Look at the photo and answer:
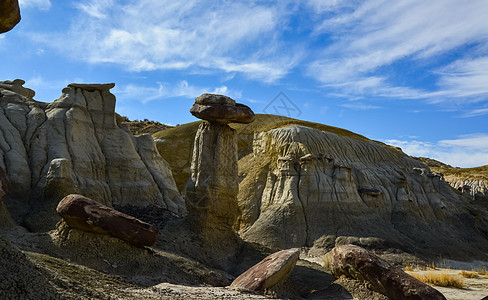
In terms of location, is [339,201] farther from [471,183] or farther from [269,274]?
[471,183]

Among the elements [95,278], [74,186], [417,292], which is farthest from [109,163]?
[417,292]

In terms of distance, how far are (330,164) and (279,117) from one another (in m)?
12.6

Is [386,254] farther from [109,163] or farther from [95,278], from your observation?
[95,278]

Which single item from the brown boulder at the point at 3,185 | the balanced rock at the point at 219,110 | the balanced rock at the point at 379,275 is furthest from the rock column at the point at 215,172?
the brown boulder at the point at 3,185

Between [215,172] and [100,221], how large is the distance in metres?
5.54

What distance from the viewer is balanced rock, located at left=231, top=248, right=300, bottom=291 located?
36.8ft

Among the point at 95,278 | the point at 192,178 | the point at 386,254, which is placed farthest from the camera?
the point at 386,254

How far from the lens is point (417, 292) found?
1070 centimetres

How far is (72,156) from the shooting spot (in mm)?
17391

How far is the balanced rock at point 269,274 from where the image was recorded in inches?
442

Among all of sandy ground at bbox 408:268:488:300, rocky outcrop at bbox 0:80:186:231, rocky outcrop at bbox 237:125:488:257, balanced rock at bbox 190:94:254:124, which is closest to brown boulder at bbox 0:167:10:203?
rocky outcrop at bbox 0:80:186:231

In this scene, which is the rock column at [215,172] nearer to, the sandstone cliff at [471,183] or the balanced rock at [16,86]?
the balanced rock at [16,86]

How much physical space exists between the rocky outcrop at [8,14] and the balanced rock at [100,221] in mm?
7599

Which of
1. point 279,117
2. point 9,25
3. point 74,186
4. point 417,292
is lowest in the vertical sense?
point 417,292
